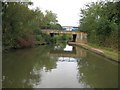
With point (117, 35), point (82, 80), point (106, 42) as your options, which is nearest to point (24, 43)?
point (106, 42)

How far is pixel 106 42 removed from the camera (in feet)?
97.5

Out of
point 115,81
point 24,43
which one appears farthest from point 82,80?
point 24,43

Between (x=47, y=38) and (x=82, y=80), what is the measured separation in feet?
140

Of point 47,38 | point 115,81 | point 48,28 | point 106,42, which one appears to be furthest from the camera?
point 48,28

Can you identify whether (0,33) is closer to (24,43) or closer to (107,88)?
(24,43)

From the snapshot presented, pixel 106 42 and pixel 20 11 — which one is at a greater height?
pixel 20 11

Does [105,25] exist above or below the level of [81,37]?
above

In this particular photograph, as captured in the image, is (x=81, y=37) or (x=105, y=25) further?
(x=81, y=37)

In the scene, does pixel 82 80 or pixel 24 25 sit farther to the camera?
pixel 24 25

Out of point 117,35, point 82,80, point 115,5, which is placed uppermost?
point 115,5

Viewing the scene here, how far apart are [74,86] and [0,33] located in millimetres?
14733

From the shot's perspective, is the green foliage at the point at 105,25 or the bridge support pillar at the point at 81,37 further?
the bridge support pillar at the point at 81,37

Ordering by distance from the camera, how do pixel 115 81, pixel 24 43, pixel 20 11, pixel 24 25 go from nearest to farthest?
pixel 115 81 → pixel 20 11 → pixel 24 25 → pixel 24 43

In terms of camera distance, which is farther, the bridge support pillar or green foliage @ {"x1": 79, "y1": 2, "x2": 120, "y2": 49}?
the bridge support pillar
